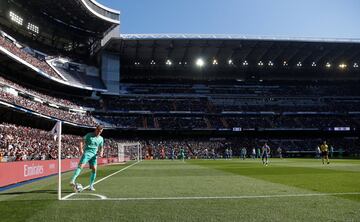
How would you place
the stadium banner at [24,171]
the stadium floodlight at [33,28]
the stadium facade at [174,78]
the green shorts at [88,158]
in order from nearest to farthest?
the green shorts at [88,158] → the stadium banner at [24,171] → the stadium floodlight at [33,28] → the stadium facade at [174,78]

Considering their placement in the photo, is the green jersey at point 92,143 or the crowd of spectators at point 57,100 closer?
the green jersey at point 92,143

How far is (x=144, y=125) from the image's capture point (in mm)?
78312

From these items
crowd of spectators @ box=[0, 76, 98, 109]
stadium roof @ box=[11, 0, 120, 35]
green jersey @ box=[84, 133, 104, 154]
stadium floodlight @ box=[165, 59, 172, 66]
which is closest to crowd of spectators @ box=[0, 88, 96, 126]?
crowd of spectators @ box=[0, 76, 98, 109]

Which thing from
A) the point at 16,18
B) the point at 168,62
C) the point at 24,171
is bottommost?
the point at 24,171

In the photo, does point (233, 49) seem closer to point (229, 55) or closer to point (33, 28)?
point (229, 55)

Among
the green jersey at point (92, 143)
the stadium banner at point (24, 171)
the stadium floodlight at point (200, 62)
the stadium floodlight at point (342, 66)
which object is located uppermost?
the stadium floodlight at point (200, 62)

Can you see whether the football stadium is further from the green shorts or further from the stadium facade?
the green shorts

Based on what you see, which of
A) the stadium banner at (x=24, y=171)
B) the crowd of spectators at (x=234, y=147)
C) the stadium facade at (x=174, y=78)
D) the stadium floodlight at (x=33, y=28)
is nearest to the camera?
the stadium banner at (x=24, y=171)

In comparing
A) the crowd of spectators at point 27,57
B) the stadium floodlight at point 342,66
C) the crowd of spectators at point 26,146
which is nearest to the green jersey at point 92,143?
the crowd of spectators at point 26,146

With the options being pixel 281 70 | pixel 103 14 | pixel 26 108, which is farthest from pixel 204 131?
pixel 26 108

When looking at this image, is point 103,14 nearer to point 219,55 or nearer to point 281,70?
point 219,55

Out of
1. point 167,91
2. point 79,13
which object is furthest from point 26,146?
point 167,91

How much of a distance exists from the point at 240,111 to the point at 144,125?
70.1 feet

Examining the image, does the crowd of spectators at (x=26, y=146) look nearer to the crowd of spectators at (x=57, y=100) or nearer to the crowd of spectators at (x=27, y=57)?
the crowd of spectators at (x=57, y=100)
